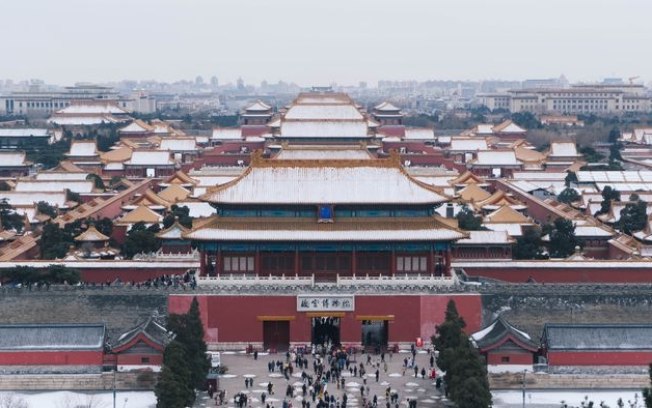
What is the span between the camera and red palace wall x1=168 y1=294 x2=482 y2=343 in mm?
33656

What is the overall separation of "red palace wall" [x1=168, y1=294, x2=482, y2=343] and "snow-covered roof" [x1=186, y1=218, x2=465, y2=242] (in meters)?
1.71

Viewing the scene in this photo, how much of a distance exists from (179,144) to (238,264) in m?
43.6

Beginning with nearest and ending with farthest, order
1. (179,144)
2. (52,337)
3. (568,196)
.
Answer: (52,337) < (568,196) < (179,144)

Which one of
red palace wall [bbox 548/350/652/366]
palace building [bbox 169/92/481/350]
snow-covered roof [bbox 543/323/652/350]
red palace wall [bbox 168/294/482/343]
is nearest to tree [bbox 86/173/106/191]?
palace building [bbox 169/92/481/350]

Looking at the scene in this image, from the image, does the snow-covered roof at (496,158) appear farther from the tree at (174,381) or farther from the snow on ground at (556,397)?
the tree at (174,381)

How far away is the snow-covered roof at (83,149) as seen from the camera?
76125mm

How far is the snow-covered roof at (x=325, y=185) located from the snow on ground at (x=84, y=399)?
7.75 m

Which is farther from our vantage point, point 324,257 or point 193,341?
point 324,257

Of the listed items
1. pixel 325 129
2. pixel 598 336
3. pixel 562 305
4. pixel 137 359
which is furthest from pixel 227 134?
pixel 598 336

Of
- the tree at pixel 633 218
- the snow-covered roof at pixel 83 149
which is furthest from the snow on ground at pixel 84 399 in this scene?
the snow-covered roof at pixel 83 149

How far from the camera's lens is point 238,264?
114ft

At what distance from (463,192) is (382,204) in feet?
72.3

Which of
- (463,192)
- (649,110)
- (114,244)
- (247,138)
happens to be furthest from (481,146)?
(649,110)

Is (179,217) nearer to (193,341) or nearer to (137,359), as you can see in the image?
(137,359)
